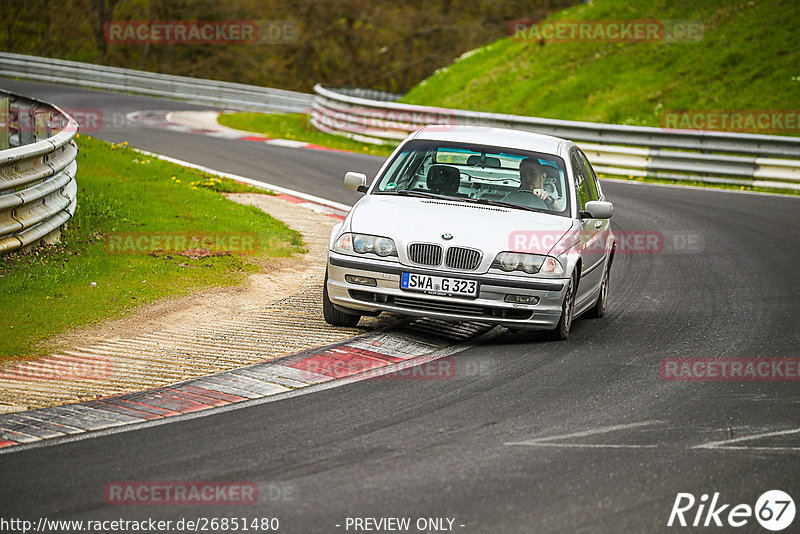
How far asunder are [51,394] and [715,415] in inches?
167

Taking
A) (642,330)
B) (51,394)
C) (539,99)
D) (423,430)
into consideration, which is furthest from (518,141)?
(539,99)

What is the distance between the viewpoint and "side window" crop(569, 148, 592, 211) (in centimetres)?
961

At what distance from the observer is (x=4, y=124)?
12.8 m

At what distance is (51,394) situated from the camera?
6520 millimetres

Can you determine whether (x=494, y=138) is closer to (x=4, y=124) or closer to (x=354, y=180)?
(x=354, y=180)

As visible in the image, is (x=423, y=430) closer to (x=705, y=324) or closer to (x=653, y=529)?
(x=653, y=529)

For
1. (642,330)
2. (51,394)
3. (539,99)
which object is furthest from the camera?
(539,99)

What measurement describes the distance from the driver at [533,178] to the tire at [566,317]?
85 centimetres

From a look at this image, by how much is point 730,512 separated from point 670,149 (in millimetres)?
18321

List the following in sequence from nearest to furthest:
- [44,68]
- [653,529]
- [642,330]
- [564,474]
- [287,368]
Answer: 1. [653,529]
2. [564,474]
3. [287,368]
4. [642,330]
5. [44,68]

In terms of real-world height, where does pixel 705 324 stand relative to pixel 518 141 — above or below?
below
